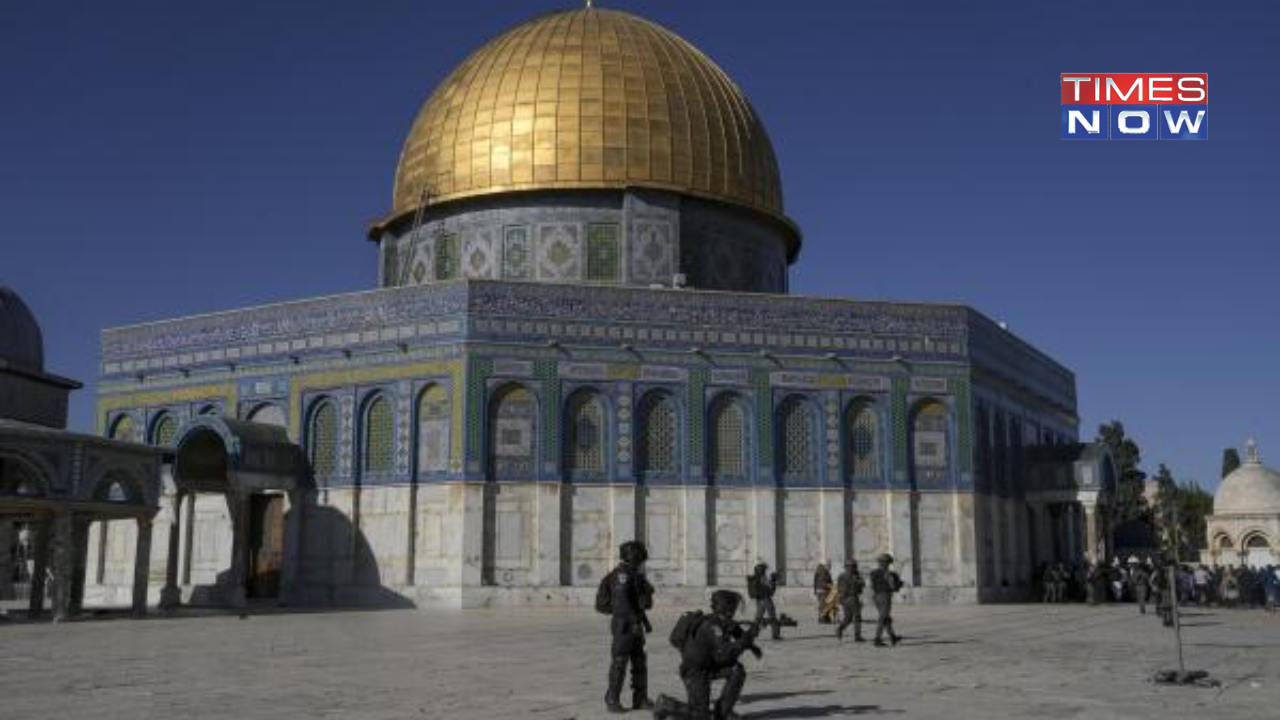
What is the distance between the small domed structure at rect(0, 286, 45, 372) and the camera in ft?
105

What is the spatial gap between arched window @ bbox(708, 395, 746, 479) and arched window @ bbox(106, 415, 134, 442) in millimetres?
13862

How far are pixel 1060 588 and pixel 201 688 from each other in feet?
78.8

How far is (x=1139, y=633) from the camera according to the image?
1878cm

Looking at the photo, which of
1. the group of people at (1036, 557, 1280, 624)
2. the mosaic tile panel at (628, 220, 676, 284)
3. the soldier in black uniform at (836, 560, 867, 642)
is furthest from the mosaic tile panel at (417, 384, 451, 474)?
the group of people at (1036, 557, 1280, 624)

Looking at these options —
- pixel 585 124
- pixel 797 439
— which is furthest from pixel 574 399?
pixel 585 124

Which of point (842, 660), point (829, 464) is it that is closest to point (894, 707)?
point (842, 660)

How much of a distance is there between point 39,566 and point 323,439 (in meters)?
6.24

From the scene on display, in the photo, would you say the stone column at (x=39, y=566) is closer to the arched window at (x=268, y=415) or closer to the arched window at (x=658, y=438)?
the arched window at (x=268, y=415)

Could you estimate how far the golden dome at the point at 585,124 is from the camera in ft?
102

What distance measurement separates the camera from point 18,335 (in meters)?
32.8

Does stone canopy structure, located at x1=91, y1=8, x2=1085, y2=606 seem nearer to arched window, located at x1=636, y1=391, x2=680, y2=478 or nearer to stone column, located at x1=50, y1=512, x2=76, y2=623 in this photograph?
arched window, located at x1=636, y1=391, x2=680, y2=478

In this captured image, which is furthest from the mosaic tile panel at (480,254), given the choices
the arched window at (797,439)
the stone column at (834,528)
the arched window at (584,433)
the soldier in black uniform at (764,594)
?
the soldier in black uniform at (764,594)

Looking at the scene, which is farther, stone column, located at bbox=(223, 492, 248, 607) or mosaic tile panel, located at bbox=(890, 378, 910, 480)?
mosaic tile panel, located at bbox=(890, 378, 910, 480)

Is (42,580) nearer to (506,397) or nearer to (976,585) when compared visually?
Answer: (506,397)
